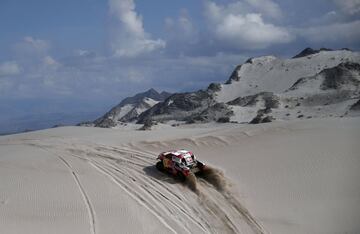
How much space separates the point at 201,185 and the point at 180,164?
5.47ft

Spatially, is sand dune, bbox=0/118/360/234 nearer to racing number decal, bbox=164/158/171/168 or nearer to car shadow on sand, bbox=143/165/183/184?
car shadow on sand, bbox=143/165/183/184

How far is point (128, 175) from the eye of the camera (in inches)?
848

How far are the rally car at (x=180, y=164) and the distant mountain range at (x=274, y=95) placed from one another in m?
26.7

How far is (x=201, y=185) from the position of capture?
19.9 meters

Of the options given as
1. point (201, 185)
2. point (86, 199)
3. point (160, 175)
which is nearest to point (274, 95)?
point (160, 175)

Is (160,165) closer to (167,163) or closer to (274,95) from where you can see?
(167,163)

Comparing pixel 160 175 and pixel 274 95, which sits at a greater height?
pixel 274 95

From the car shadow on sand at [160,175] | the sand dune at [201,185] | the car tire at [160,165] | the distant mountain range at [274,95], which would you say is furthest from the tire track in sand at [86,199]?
the distant mountain range at [274,95]

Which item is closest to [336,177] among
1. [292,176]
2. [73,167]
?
[292,176]

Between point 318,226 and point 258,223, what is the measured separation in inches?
82.3

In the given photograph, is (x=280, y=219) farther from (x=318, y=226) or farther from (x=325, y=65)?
(x=325, y=65)

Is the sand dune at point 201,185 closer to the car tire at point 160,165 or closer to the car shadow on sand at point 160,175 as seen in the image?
the car shadow on sand at point 160,175

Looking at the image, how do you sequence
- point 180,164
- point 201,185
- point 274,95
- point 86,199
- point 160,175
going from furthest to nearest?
point 274,95 < point 160,175 < point 180,164 < point 201,185 < point 86,199

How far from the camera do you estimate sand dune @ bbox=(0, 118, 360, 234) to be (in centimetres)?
1641
